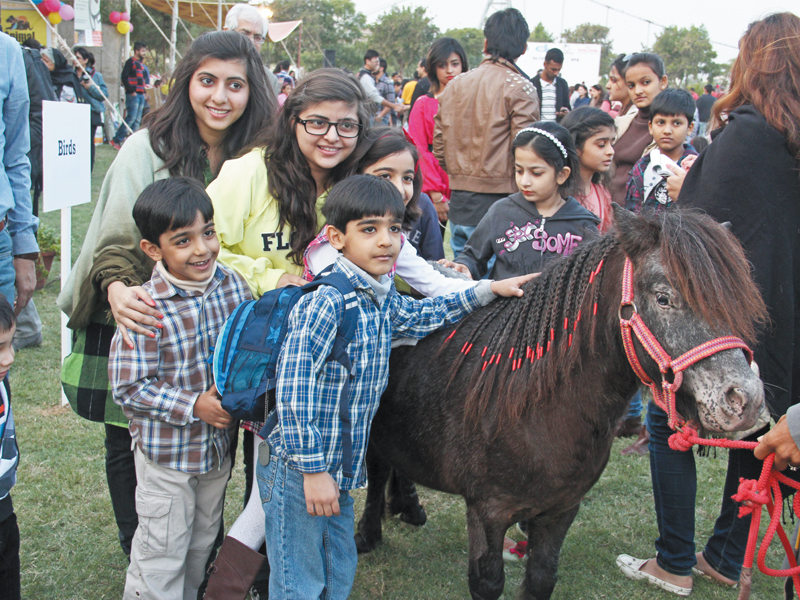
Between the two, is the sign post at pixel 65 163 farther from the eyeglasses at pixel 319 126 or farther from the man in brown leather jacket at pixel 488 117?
the man in brown leather jacket at pixel 488 117

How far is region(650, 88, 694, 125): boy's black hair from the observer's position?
395cm

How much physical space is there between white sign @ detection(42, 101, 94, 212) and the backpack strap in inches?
112

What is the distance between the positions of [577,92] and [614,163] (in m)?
15.3

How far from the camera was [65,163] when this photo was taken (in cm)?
437

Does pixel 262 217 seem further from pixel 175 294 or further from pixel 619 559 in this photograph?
pixel 619 559

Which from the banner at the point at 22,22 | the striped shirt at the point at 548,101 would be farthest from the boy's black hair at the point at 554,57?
the banner at the point at 22,22

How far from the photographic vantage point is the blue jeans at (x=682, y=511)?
9.20ft

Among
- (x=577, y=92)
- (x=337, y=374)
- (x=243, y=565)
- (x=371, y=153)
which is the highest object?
(x=577, y=92)

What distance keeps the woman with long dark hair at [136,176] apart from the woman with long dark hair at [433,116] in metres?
2.71

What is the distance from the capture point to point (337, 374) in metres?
2.05

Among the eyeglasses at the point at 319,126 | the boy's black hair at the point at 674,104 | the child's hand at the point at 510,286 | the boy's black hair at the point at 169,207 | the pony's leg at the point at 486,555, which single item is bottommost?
the pony's leg at the point at 486,555

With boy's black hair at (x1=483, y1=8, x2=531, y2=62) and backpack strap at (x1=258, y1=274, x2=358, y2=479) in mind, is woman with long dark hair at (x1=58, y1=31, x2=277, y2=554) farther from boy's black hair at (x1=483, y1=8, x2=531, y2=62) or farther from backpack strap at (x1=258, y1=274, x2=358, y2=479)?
boy's black hair at (x1=483, y1=8, x2=531, y2=62)

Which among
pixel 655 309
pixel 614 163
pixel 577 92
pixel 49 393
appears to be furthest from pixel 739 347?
pixel 577 92

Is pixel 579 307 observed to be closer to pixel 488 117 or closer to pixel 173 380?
pixel 173 380
